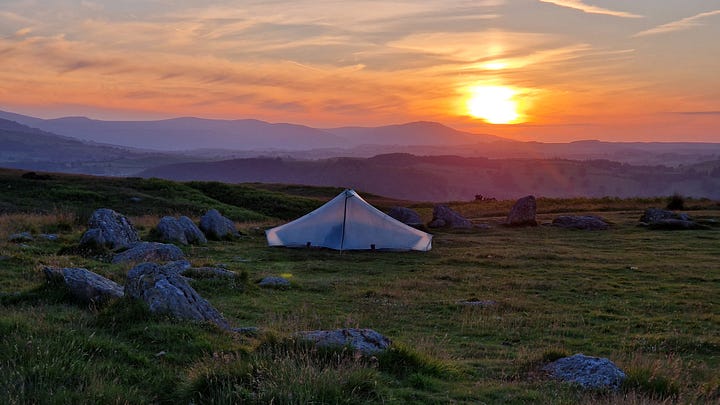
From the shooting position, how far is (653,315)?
48.4ft

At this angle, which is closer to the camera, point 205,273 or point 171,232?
point 205,273

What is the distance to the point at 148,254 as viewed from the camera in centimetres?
1931

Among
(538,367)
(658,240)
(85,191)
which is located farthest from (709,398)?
(85,191)

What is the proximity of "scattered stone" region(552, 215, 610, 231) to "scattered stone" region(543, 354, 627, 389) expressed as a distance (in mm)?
27671

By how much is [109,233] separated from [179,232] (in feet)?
11.8

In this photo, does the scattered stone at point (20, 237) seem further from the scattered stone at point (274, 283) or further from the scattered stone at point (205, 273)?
the scattered stone at point (274, 283)

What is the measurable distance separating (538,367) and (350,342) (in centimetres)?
309

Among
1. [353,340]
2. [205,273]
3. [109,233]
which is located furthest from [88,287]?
[109,233]

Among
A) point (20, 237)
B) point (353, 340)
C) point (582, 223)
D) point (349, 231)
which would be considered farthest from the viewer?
point (582, 223)

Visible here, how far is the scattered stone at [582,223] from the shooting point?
34.4 meters

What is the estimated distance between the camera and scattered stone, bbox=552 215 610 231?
3441 centimetres

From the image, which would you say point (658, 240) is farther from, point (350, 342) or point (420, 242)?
point (350, 342)

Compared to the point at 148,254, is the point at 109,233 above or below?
above

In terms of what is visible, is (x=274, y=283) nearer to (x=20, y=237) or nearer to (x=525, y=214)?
(x=20, y=237)
